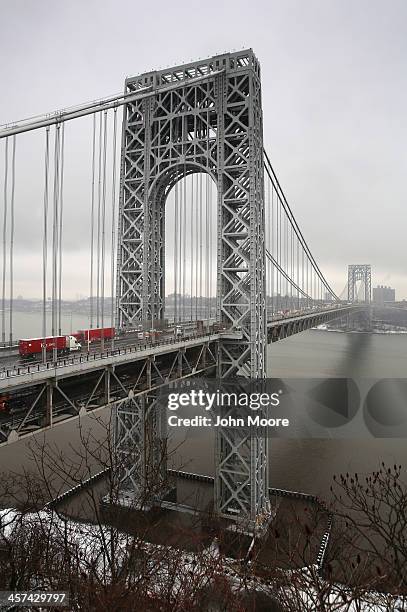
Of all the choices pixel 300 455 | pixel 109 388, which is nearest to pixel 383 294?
pixel 300 455

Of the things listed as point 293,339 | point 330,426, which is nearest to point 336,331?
point 293,339

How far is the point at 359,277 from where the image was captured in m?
134

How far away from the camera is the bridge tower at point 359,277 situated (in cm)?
12825

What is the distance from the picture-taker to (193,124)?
17.9 m

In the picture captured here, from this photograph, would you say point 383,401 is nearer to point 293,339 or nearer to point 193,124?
point 193,124

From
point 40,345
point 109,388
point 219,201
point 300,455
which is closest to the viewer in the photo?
point 109,388

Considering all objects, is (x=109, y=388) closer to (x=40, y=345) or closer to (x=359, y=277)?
(x=40, y=345)

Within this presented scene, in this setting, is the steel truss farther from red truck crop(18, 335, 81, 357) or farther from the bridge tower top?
the bridge tower top

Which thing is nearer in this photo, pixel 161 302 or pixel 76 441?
pixel 161 302

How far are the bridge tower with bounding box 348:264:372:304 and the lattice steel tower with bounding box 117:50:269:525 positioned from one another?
120 metres

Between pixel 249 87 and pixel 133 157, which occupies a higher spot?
pixel 249 87

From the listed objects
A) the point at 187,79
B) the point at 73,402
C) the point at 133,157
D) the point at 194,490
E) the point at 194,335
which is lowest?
the point at 194,490

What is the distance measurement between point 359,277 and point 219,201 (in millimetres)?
129146

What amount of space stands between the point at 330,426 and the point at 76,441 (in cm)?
1766
